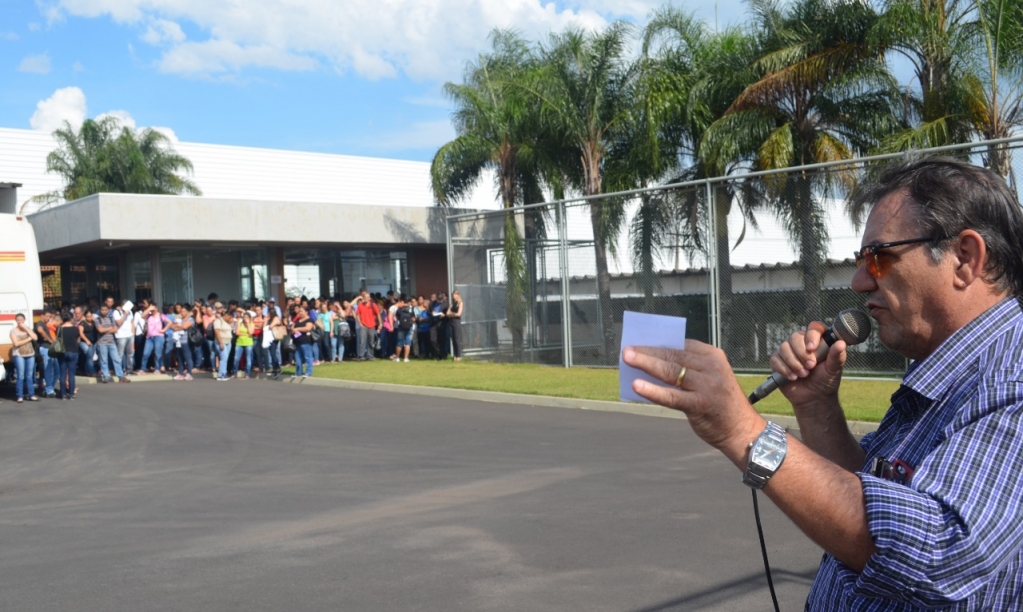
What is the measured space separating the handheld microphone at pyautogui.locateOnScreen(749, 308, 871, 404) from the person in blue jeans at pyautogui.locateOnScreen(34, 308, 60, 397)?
61.8ft

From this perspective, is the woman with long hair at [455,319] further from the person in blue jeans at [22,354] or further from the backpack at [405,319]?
the person in blue jeans at [22,354]

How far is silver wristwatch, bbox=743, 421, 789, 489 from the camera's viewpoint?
1.73m

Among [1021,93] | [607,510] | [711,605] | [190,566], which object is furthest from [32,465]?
[1021,93]

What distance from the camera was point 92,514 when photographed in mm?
8352

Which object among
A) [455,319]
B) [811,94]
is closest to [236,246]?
[455,319]

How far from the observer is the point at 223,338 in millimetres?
23031

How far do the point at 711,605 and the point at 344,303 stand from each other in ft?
72.7

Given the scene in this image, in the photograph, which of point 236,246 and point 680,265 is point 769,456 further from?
point 236,246

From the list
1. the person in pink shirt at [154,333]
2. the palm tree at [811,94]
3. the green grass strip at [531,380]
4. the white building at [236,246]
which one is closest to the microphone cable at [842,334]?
the green grass strip at [531,380]

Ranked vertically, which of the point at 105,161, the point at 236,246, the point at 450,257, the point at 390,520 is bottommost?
the point at 390,520

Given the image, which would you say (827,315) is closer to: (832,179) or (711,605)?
(832,179)

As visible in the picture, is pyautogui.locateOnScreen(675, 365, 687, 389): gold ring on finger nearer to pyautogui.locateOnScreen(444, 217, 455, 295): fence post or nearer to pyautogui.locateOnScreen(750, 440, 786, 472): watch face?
pyautogui.locateOnScreen(750, 440, 786, 472): watch face

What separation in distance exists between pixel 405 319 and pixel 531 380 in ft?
25.3

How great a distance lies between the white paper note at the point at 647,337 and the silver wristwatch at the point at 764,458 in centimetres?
21
